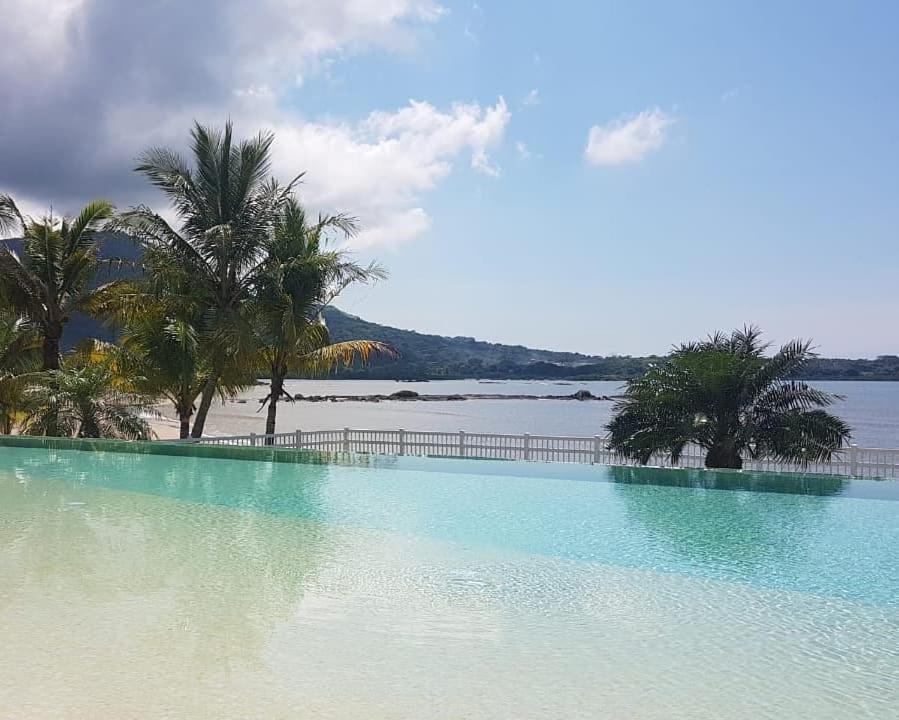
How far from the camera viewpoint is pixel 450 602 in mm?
5340

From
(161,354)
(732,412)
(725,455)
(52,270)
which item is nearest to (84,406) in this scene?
(161,354)

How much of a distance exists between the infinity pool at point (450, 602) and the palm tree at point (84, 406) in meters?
4.49

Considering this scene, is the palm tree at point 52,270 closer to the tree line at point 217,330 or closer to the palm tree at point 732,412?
the tree line at point 217,330

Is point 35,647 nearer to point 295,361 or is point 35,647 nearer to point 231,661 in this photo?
point 231,661

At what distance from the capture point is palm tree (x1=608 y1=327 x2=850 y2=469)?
11977 mm

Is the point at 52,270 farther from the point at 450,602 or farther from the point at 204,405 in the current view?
the point at 450,602

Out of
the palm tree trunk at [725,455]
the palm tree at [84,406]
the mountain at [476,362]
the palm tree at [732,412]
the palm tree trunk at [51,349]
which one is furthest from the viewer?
the mountain at [476,362]

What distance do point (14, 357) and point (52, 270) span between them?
7.86 feet

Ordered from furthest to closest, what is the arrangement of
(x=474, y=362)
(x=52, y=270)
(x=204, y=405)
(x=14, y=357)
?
(x=474, y=362)
(x=14, y=357)
(x=52, y=270)
(x=204, y=405)

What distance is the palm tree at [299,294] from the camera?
14.7 meters

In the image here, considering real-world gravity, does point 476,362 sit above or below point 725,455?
above

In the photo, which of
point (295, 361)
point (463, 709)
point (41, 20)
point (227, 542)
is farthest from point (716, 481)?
point (41, 20)

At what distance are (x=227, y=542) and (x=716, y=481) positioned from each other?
21.6 ft

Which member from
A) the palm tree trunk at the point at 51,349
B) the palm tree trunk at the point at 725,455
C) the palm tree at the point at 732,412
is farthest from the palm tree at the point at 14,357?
the palm tree trunk at the point at 725,455
